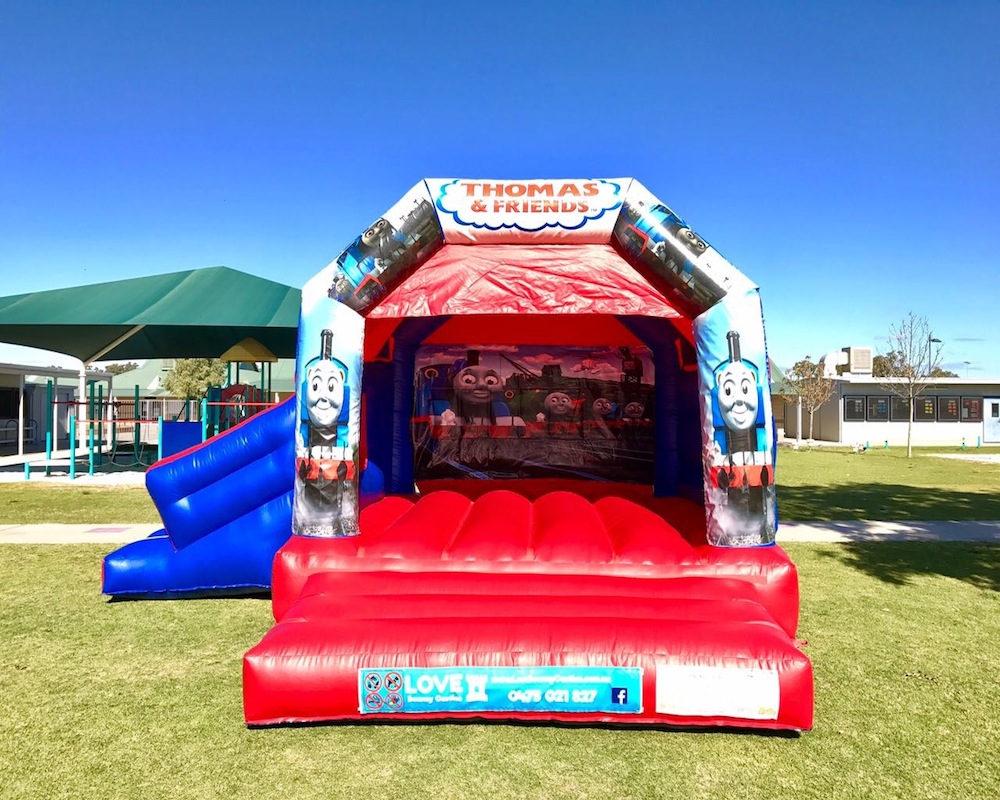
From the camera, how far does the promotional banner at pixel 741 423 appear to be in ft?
12.8

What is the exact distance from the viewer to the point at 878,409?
24.7m

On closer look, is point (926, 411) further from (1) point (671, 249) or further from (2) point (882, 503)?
(1) point (671, 249)

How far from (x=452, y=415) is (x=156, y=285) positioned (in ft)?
29.3

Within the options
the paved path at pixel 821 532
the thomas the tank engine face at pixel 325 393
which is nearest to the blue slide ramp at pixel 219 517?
the thomas the tank engine face at pixel 325 393

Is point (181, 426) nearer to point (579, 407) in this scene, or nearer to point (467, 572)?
point (579, 407)

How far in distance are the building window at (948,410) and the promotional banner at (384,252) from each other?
2629cm

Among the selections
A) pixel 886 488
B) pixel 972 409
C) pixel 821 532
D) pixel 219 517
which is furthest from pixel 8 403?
pixel 972 409

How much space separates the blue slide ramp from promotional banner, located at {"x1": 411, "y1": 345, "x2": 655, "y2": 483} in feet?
7.43

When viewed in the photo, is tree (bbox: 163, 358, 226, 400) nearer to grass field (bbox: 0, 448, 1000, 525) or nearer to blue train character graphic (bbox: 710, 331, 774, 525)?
grass field (bbox: 0, 448, 1000, 525)

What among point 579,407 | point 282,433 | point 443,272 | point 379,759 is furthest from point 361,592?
point 579,407

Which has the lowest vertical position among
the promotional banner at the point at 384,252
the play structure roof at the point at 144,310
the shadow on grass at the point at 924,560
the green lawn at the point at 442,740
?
the green lawn at the point at 442,740

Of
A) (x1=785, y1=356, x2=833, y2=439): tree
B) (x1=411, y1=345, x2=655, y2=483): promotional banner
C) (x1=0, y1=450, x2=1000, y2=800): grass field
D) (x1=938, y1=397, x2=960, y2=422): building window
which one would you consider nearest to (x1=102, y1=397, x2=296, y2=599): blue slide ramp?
(x1=0, y1=450, x2=1000, y2=800): grass field

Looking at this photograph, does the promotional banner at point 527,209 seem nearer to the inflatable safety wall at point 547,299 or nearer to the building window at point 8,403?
the inflatable safety wall at point 547,299

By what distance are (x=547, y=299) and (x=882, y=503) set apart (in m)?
7.66
